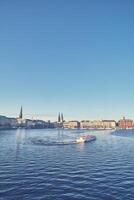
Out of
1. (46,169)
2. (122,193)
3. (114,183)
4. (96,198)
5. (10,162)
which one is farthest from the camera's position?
(10,162)

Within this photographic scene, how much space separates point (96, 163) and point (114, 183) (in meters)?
18.0

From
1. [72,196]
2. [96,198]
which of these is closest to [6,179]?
[72,196]

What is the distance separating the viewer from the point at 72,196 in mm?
33406

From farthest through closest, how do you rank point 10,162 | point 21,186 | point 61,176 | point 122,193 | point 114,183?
point 10,162
point 61,176
point 114,183
point 21,186
point 122,193

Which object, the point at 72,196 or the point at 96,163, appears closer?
the point at 72,196

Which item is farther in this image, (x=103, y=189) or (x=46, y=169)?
(x=46, y=169)

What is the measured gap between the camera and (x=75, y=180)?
137ft

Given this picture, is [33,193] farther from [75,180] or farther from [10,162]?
[10,162]

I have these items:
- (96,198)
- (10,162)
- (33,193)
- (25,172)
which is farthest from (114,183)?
(10,162)

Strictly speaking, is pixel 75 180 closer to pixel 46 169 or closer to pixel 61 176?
pixel 61 176

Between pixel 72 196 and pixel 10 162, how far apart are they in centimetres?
2664

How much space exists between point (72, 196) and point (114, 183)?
29.5 ft

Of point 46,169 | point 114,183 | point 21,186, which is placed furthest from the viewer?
point 46,169

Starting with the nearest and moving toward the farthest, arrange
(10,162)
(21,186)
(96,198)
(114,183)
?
(96,198)
(21,186)
(114,183)
(10,162)
